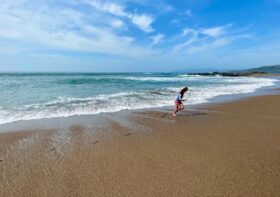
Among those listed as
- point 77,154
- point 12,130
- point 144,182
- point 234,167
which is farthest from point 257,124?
point 12,130

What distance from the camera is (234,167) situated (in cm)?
357

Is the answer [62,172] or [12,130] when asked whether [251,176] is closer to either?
[62,172]

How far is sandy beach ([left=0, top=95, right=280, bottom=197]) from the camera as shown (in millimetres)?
3002

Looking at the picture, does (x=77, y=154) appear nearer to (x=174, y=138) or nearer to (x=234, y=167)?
(x=174, y=138)

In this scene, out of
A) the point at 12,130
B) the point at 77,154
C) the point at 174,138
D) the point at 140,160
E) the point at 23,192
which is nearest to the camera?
the point at 23,192

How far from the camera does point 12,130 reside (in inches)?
236

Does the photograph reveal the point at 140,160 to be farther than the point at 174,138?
No

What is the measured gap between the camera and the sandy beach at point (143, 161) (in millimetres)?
3002

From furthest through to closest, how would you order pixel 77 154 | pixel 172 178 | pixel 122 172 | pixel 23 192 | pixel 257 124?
1. pixel 257 124
2. pixel 77 154
3. pixel 122 172
4. pixel 172 178
5. pixel 23 192

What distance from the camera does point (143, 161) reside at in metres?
3.85

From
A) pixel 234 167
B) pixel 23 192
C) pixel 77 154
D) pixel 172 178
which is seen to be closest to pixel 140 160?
pixel 172 178

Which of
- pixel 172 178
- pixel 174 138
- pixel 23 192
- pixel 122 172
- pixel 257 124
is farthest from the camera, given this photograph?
pixel 257 124

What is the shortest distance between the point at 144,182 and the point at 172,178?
0.47 m

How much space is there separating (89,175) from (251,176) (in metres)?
2.69
